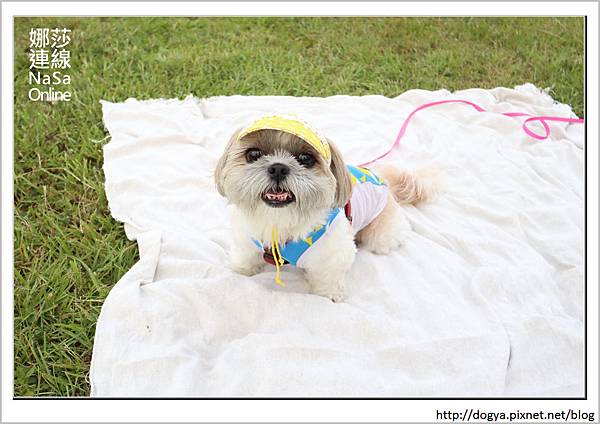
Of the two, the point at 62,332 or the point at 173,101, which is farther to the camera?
the point at 173,101

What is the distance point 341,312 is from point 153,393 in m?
0.95

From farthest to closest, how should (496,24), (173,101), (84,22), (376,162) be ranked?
1. (496,24)
2. (84,22)
3. (173,101)
4. (376,162)

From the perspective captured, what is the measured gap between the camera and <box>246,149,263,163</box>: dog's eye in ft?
7.02

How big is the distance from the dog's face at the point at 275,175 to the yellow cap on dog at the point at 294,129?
0.14 feet

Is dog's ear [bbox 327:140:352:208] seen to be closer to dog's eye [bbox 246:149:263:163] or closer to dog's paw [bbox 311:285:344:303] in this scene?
dog's eye [bbox 246:149:263:163]

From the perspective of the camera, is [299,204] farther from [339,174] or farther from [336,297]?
[336,297]

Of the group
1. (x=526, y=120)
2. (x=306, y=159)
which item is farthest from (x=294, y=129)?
(x=526, y=120)

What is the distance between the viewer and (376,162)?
3621 mm

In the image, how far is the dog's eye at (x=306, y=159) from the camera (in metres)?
2.13

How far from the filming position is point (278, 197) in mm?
2088

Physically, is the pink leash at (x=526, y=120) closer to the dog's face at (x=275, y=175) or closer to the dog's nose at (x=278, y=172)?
the dog's face at (x=275, y=175)

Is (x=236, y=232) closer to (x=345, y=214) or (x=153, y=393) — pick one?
(x=345, y=214)

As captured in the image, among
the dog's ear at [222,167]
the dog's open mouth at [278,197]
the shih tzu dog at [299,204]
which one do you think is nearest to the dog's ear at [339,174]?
the shih tzu dog at [299,204]

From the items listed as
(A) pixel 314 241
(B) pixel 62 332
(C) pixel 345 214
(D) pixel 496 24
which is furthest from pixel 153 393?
(D) pixel 496 24
